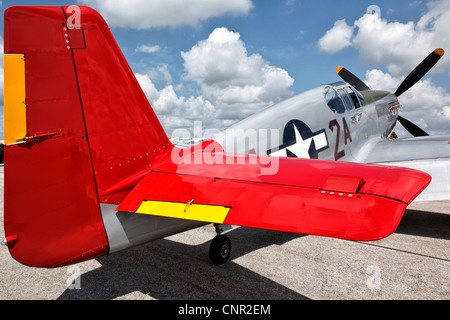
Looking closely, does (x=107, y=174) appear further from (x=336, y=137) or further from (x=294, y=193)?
(x=336, y=137)

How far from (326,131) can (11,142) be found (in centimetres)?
506

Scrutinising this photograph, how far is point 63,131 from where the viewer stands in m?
2.64

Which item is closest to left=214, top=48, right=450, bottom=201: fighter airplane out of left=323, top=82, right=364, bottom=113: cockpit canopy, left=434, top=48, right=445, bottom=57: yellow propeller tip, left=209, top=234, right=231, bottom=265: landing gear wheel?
left=323, top=82, right=364, bottom=113: cockpit canopy

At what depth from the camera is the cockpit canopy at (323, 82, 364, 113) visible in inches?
A: 248

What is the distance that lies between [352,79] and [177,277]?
11.2 m

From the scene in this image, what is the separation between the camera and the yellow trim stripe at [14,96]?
239 centimetres

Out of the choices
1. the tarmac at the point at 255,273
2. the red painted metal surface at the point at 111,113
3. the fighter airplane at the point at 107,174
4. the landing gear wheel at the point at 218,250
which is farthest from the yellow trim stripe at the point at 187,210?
the landing gear wheel at the point at 218,250

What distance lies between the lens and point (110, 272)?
4219 mm

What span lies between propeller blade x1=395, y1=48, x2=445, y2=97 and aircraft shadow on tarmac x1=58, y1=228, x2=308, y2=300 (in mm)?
9044

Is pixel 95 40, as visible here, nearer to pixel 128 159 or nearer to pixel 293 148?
pixel 128 159

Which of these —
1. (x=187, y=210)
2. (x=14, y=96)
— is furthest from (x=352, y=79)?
(x=14, y=96)

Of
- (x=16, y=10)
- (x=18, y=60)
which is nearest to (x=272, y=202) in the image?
(x=18, y=60)

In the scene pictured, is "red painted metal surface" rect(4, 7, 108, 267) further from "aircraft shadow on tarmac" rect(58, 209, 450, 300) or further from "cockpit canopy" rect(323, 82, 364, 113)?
"cockpit canopy" rect(323, 82, 364, 113)

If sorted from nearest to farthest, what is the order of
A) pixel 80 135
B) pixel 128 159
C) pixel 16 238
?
pixel 16 238, pixel 80 135, pixel 128 159
